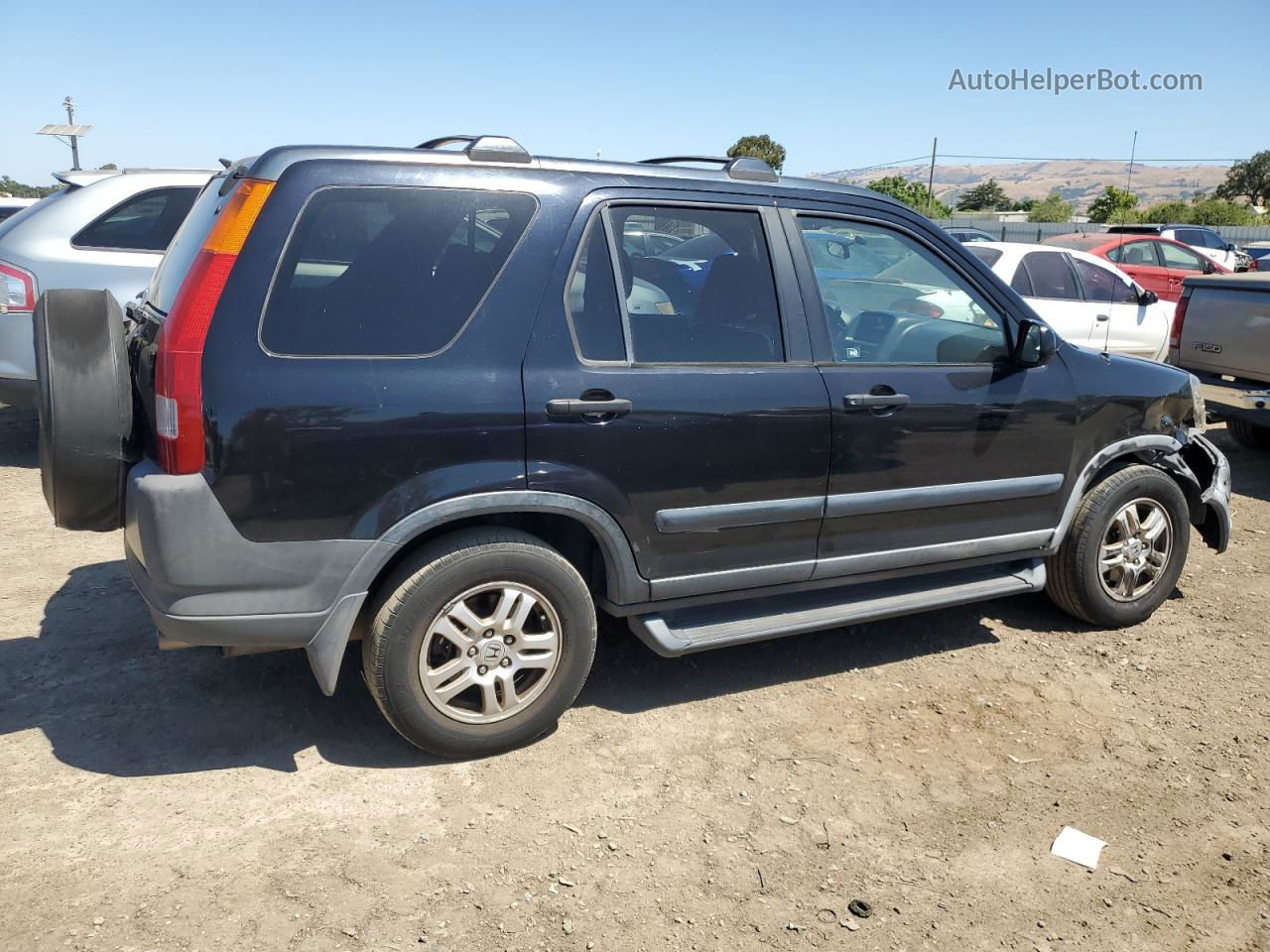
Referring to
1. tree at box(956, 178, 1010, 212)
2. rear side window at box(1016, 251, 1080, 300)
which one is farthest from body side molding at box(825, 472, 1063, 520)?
tree at box(956, 178, 1010, 212)

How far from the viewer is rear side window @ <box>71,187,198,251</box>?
23.7ft

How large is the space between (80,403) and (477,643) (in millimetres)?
1448

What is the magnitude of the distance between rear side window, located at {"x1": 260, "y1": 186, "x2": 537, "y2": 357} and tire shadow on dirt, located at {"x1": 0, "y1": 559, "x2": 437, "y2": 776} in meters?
1.42

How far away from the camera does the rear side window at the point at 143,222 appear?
7211 millimetres

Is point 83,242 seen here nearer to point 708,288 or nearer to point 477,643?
point 708,288

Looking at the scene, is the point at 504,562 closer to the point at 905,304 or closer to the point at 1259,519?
the point at 905,304

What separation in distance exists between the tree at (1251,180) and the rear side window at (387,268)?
78.8 meters

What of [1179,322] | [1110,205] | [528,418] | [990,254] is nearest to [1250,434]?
[1179,322]

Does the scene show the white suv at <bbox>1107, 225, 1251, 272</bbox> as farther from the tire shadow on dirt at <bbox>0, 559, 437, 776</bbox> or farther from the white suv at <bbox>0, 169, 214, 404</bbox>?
the tire shadow on dirt at <bbox>0, 559, 437, 776</bbox>

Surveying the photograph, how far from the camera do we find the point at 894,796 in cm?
348

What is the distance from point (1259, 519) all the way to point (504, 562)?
5.65m

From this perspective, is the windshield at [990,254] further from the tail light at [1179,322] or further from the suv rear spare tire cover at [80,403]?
the suv rear spare tire cover at [80,403]

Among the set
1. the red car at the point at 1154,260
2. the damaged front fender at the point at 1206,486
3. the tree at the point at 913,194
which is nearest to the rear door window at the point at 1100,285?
the damaged front fender at the point at 1206,486

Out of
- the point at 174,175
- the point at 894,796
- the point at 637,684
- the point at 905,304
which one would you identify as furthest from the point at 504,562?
the point at 174,175
